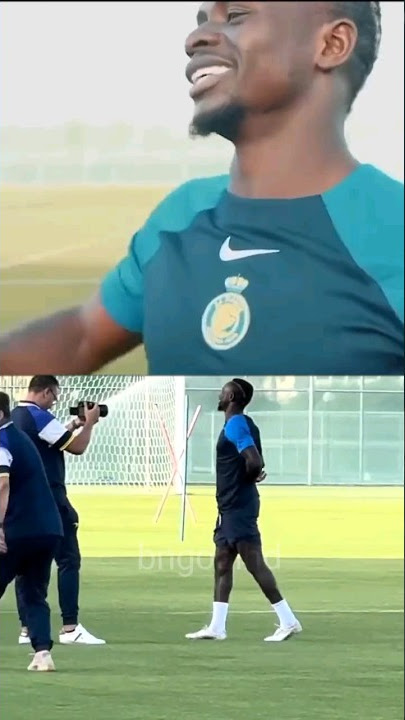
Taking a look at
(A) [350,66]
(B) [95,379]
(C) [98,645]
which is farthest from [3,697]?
(A) [350,66]

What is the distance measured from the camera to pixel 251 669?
4730 millimetres

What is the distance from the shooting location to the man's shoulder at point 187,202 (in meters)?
3.64

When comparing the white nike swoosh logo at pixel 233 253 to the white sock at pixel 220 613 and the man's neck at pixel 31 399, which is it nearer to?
the man's neck at pixel 31 399

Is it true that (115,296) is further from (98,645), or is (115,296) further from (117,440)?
(98,645)

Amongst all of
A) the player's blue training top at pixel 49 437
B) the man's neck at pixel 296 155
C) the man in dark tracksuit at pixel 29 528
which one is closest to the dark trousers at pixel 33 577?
the man in dark tracksuit at pixel 29 528

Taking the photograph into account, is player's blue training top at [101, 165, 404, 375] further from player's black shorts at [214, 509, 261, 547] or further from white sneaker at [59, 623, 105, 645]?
white sneaker at [59, 623, 105, 645]

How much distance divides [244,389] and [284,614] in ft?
2.39

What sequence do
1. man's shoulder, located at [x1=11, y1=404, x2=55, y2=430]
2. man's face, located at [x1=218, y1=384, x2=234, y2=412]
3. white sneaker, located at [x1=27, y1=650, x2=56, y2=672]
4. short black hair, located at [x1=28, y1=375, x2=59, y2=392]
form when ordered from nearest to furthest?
short black hair, located at [x1=28, y1=375, x2=59, y2=392], man's face, located at [x1=218, y1=384, x2=234, y2=412], man's shoulder, located at [x1=11, y1=404, x2=55, y2=430], white sneaker, located at [x1=27, y1=650, x2=56, y2=672]

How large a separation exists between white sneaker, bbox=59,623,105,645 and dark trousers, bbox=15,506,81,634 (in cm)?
3

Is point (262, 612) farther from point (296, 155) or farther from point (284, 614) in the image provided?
point (296, 155)

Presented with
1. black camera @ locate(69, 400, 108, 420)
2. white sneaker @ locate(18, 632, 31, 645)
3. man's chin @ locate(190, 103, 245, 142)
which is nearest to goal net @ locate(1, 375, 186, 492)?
black camera @ locate(69, 400, 108, 420)

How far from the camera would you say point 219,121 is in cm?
362

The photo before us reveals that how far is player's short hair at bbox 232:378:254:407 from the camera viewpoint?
3.81 m

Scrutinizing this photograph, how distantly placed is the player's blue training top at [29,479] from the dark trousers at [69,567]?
0.12 feet
